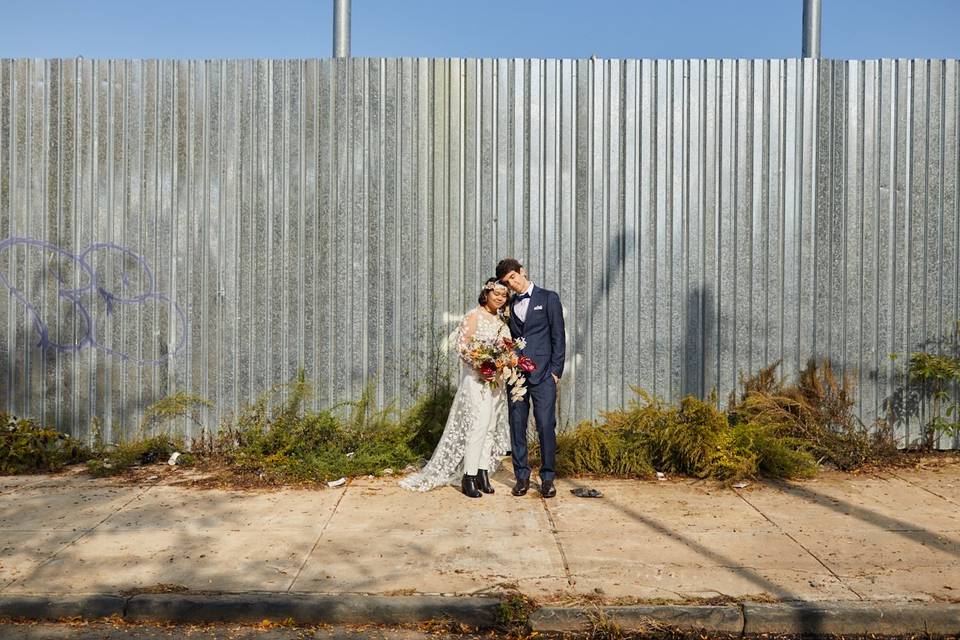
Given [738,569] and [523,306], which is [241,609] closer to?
[738,569]

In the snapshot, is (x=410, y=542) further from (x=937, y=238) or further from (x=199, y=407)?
(x=937, y=238)

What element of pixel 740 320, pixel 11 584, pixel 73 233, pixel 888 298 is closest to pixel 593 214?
pixel 740 320

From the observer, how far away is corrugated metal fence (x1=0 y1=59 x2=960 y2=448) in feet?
29.2

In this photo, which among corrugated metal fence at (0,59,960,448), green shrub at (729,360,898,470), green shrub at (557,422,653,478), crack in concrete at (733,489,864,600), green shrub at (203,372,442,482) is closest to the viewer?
crack in concrete at (733,489,864,600)

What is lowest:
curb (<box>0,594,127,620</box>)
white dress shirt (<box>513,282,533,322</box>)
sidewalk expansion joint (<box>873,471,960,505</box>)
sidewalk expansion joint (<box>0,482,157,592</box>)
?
curb (<box>0,594,127,620</box>)

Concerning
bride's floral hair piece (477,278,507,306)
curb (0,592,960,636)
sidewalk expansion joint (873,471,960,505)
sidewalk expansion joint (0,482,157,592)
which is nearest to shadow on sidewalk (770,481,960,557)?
sidewalk expansion joint (873,471,960,505)

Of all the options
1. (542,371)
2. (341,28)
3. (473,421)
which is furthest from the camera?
(341,28)

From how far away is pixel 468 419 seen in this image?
7.66 m

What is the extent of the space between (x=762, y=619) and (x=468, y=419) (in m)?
3.34

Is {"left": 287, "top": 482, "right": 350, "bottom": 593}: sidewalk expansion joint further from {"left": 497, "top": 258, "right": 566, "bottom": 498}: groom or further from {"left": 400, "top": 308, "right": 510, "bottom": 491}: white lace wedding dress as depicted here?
{"left": 497, "top": 258, "right": 566, "bottom": 498}: groom

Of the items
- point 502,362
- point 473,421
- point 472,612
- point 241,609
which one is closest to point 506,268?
point 502,362

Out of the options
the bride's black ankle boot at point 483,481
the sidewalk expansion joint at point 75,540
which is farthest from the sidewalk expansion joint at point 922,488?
Result: the sidewalk expansion joint at point 75,540

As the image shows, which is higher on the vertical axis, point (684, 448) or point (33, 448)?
point (684, 448)

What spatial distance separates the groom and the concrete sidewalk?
0.93 ft
